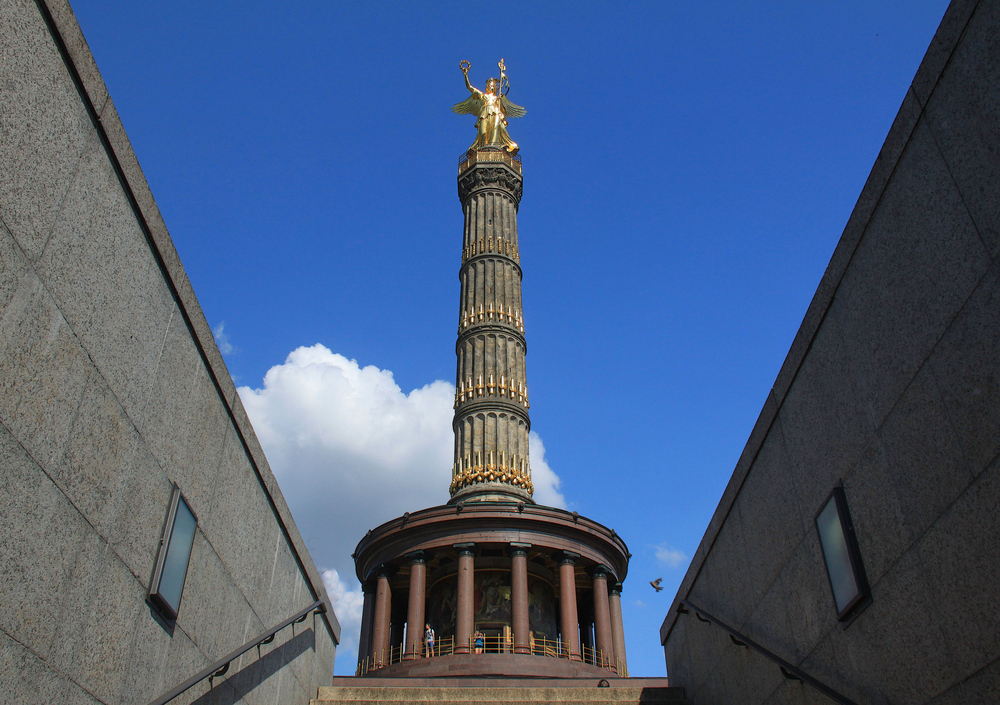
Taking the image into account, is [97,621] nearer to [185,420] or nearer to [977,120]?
[185,420]

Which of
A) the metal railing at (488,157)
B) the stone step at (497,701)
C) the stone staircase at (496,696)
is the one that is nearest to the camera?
the stone step at (497,701)

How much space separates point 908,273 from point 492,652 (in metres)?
18.9

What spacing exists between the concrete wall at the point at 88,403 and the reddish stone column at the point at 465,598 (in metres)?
14.8

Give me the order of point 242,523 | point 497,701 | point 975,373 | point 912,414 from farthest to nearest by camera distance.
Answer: point 497,701, point 242,523, point 912,414, point 975,373

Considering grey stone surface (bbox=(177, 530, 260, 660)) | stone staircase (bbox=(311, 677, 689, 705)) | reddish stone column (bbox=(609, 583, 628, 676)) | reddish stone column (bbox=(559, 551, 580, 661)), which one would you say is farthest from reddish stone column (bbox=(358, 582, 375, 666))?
grey stone surface (bbox=(177, 530, 260, 660))

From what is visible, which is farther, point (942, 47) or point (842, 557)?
point (842, 557)

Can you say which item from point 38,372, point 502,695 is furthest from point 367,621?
point 38,372

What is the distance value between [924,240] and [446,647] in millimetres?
20488

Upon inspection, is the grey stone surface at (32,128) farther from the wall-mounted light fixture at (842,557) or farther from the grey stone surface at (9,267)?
the wall-mounted light fixture at (842,557)

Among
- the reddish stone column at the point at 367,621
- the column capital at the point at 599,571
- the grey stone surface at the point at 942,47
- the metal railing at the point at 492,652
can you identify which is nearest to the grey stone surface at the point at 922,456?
the grey stone surface at the point at 942,47

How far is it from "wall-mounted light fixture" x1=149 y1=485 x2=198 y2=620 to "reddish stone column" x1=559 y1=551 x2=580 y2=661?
17.1 metres

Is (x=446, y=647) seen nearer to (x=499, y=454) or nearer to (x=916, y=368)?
(x=499, y=454)

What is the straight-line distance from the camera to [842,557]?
271 inches

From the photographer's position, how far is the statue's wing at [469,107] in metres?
39.8
